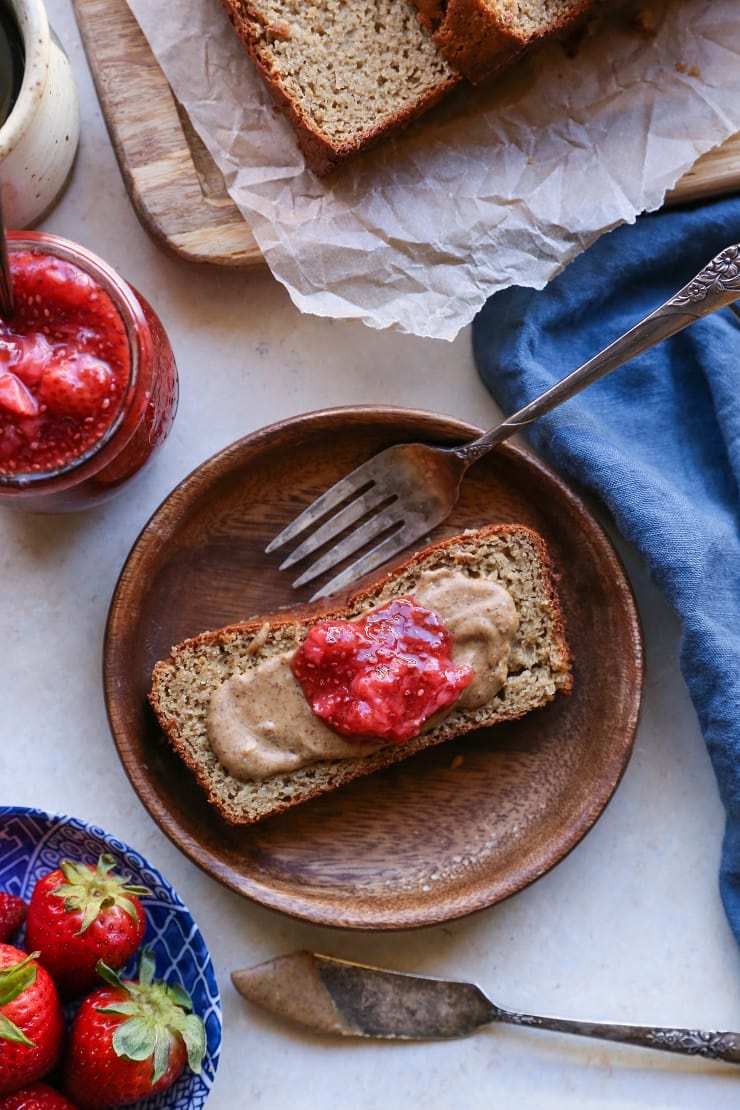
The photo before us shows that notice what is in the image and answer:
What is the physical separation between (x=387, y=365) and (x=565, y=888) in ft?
4.22

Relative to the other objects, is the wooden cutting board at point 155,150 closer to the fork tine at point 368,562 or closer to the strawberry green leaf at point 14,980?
the fork tine at point 368,562

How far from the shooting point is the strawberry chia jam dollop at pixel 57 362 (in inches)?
81.0

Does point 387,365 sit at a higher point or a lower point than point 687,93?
lower

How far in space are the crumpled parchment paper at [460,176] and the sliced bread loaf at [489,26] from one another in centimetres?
14

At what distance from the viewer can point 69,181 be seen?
260 cm

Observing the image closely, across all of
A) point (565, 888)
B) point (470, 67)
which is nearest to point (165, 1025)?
point (565, 888)

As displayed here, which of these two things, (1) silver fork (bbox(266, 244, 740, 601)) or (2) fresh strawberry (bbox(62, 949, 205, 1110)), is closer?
(2) fresh strawberry (bbox(62, 949, 205, 1110))

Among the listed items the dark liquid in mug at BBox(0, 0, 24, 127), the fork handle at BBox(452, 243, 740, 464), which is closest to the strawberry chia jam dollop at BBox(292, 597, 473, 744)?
the fork handle at BBox(452, 243, 740, 464)

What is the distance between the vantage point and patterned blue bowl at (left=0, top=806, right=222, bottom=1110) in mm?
2271

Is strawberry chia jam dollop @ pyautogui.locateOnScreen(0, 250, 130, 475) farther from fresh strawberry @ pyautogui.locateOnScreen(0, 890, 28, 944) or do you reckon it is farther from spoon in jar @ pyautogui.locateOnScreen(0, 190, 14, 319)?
fresh strawberry @ pyautogui.locateOnScreen(0, 890, 28, 944)

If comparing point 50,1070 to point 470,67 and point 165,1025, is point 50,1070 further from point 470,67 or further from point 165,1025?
point 470,67

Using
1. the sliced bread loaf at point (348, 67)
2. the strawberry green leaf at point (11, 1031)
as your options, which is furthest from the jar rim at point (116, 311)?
the strawberry green leaf at point (11, 1031)

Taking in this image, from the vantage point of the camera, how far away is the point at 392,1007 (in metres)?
2.49

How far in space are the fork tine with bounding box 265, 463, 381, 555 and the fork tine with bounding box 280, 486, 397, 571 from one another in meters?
0.02
